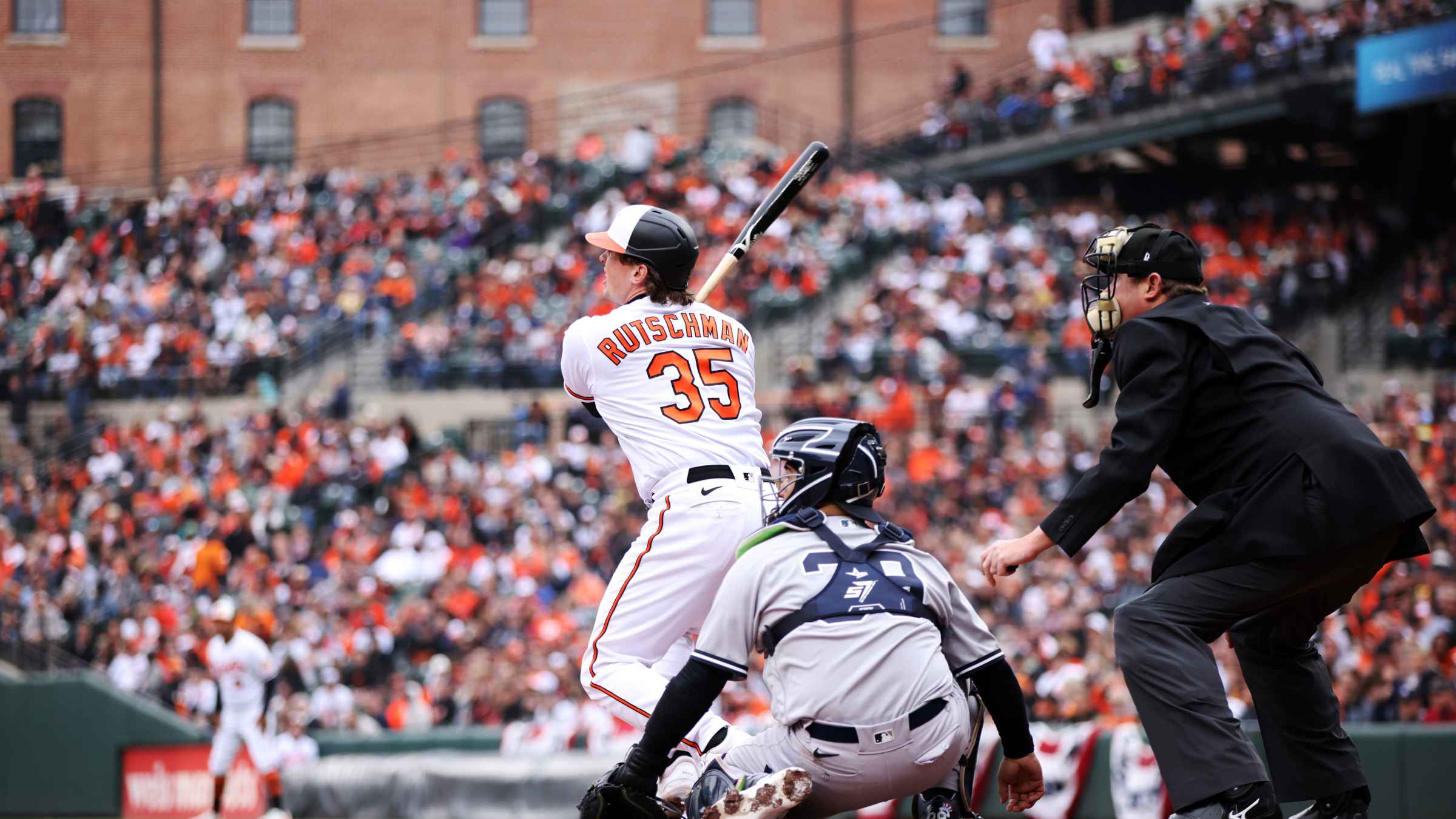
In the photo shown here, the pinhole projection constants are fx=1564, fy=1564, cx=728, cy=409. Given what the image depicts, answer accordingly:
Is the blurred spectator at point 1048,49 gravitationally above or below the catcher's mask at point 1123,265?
above

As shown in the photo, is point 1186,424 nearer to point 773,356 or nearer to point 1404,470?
point 1404,470

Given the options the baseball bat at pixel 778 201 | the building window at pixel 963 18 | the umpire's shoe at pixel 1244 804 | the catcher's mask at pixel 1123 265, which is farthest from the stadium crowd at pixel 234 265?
the umpire's shoe at pixel 1244 804

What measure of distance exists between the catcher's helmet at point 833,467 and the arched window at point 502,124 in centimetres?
3164

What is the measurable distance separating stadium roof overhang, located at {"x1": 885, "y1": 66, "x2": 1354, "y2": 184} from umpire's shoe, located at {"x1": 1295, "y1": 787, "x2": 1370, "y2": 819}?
70.0ft

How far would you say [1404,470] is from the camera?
4.48m

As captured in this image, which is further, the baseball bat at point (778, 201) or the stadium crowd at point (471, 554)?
the stadium crowd at point (471, 554)

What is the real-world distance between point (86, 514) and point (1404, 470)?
61.6 feet

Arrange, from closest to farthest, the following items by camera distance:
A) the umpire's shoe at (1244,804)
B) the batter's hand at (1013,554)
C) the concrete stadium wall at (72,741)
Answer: the umpire's shoe at (1244,804)
the batter's hand at (1013,554)
the concrete stadium wall at (72,741)

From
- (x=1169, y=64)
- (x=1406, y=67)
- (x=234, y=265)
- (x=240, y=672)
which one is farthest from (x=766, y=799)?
(x=1169, y=64)

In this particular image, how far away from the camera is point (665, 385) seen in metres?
5.29

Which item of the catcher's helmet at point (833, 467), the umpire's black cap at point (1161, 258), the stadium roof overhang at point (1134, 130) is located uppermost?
the stadium roof overhang at point (1134, 130)

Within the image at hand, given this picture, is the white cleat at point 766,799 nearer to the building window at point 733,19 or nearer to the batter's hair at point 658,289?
the batter's hair at point 658,289

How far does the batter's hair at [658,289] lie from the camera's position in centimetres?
534

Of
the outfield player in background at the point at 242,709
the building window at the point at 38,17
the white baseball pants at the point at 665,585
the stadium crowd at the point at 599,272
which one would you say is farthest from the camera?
the building window at the point at 38,17
